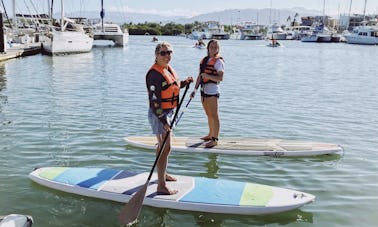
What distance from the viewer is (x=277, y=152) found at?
905 cm

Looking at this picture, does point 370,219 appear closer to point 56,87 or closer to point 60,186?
point 60,186

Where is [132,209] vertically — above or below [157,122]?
below

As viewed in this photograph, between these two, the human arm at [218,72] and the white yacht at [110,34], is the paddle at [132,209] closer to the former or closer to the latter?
the human arm at [218,72]

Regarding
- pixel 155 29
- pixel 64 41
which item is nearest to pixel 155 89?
pixel 64 41

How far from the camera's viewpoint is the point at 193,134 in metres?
11.1

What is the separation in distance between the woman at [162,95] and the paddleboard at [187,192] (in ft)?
0.92

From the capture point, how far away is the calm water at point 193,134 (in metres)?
6.35

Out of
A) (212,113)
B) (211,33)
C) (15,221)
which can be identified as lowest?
(15,221)

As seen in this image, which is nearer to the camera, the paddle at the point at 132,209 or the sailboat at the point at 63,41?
the paddle at the point at 132,209

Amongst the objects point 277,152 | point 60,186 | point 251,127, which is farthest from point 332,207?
point 251,127

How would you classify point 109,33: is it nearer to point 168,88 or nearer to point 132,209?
point 168,88

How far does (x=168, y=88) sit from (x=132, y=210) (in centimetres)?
164

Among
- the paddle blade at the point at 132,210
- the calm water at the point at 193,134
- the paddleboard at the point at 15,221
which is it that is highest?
the paddleboard at the point at 15,221

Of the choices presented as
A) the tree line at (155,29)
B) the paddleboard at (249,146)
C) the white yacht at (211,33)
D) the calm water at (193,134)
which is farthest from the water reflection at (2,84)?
the tree line at (155,29)
